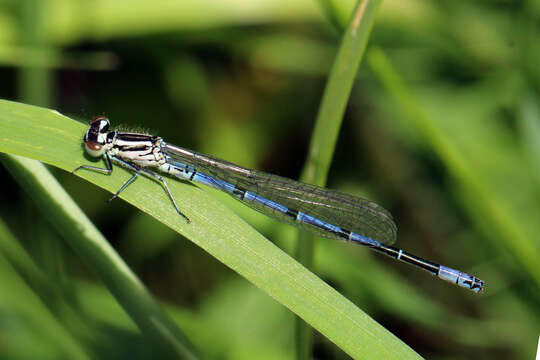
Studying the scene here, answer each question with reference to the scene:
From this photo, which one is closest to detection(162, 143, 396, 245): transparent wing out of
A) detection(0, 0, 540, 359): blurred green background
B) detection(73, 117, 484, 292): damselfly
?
detection(73, 117, 484, 292): damselfly

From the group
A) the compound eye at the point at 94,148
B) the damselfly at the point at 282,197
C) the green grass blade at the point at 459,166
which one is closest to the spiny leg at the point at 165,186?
the compound eye at the point at 94,148

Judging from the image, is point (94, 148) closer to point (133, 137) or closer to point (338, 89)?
point (133, 137)

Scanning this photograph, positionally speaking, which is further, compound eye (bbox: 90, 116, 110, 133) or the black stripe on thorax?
the black stripe on thorax

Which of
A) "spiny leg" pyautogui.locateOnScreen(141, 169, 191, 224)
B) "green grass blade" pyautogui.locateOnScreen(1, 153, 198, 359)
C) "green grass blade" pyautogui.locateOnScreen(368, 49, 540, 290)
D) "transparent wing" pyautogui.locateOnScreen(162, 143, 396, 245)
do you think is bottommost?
"green grass blade" pyautogui.locateOnScreen(1, 153, 198, 359)

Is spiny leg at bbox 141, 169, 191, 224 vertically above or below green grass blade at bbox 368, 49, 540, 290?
Answer: below

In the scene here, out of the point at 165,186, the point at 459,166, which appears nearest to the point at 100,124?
the point at 165,186

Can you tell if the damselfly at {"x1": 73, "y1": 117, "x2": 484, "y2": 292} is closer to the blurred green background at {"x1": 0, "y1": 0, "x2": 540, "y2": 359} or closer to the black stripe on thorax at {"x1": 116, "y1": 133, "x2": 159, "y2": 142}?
the black stripe on thorax at {"x1": 116, "y1": 133, "x2": 159, "y2": 142}

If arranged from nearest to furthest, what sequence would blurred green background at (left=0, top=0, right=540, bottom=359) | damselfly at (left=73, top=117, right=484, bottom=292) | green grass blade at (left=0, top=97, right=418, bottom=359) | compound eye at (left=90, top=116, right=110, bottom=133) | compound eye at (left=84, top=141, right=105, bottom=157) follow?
1. green grass blade at (left=0, top=97, right=418, bottom=359)
2. compound eye at (left=84, top=141, right=105, bottom=157)
3. compound eye at (left=90, top=116, right=110, bottom=133)
4. damselfly at (left=73, top=117, right=484, bottom=292)
5. blurred green background at (left=0, top=0, right=540, bottom=359)

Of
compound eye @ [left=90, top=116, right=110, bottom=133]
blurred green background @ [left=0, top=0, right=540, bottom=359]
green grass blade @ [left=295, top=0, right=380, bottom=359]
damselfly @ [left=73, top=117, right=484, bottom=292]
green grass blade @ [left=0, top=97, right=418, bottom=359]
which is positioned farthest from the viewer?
blurred green background @ [left=0, top=0, right=540, bottom=359]
